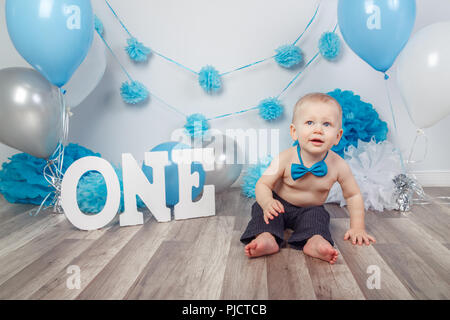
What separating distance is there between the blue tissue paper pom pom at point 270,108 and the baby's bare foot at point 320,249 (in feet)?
3.21

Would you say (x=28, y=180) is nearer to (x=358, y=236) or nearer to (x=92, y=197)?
(x=92, y=197)

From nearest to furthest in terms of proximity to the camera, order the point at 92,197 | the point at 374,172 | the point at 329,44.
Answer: the point at 92,197 → the point at 374,172 → the point at 329,44

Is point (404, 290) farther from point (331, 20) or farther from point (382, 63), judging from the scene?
point (331, 20)

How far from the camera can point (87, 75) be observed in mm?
1880

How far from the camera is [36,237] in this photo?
1.46 metres

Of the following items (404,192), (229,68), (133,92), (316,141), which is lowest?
(404,192)

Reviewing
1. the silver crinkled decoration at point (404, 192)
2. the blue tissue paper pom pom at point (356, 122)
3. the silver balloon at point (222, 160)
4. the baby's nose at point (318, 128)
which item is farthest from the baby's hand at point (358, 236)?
the silver balloon at point (222, 160)

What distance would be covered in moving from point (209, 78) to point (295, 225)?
103cm

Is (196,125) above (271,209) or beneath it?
above

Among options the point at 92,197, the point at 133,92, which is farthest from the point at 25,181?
the point at 133,92

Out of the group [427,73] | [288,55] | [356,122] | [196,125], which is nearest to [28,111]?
[196,125]

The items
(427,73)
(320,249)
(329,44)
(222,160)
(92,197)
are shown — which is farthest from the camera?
(329,44)

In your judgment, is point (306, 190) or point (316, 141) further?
point (306, 190)
